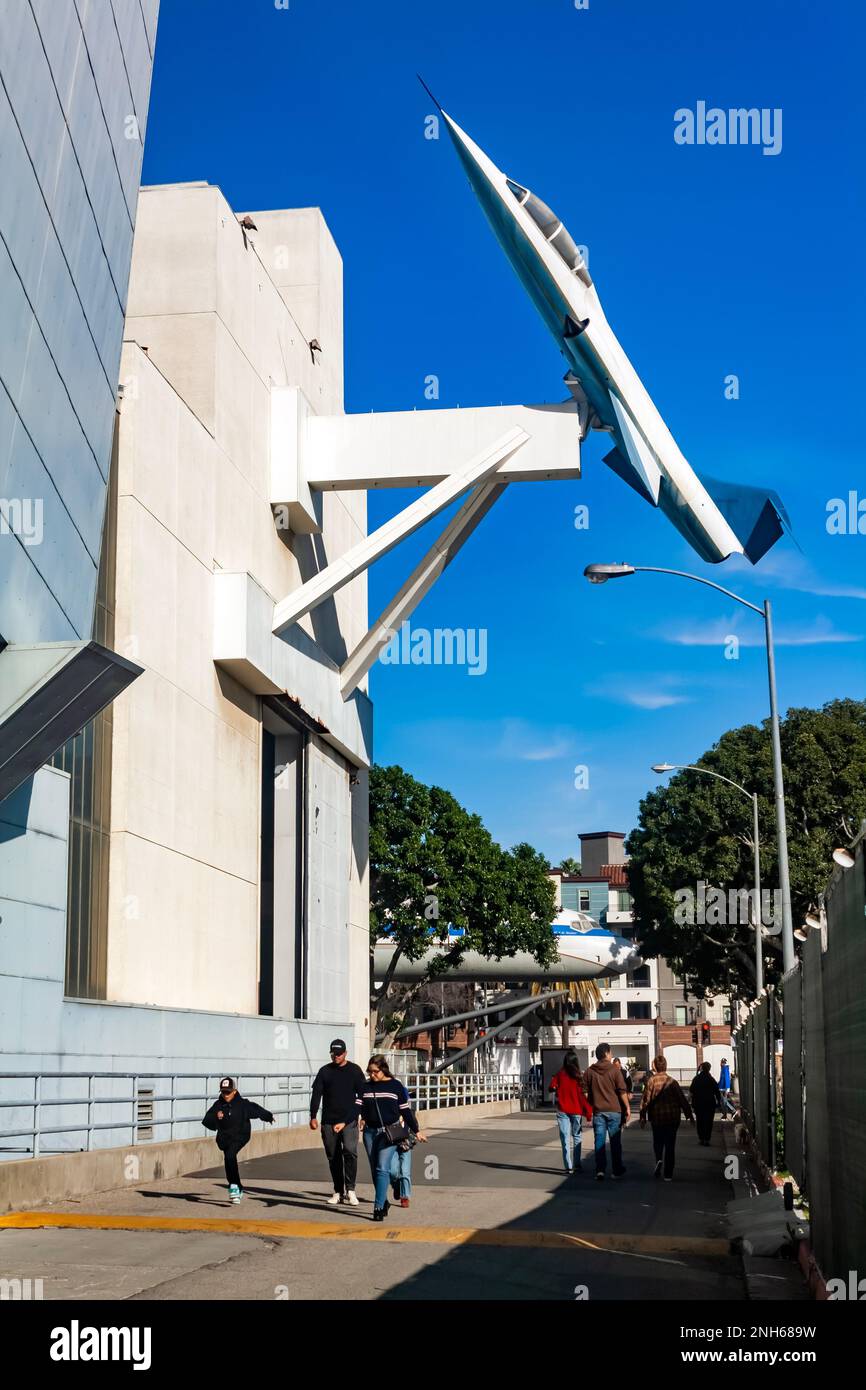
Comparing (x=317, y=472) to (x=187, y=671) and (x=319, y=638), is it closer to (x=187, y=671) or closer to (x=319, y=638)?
(x=319, y=638)

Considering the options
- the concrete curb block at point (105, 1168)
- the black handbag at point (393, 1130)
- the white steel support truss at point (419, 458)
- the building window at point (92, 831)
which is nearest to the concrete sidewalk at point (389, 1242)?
the concrete curb block at point (105, 1168)

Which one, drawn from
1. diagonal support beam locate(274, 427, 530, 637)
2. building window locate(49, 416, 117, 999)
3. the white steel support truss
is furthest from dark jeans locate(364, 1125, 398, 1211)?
the white steel support truss

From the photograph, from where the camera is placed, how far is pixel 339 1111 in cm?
1495

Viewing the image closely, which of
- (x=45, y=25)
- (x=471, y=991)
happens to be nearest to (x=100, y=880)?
(x=45, y=25)

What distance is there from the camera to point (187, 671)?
2441 centimetres

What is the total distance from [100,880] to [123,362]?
25.8 ft

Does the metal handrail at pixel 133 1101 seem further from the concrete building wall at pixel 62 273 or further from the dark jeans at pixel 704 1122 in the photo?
the dark jeans at pixel 704 1122

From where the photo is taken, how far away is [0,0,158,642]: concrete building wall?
13.1 meters

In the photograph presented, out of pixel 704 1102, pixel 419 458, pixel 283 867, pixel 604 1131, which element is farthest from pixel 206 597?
pixel 704 1102

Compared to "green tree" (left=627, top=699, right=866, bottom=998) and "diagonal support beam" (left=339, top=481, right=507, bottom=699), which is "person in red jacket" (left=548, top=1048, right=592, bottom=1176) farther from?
"green tree" (left=627, top=699, right=866, bottom=998)

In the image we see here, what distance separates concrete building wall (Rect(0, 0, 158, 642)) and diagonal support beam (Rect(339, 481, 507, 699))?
569 inches

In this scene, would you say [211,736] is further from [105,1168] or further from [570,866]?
[570,866]

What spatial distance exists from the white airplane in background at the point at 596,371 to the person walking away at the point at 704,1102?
1246 cm

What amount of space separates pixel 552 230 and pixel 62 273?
65.3ft
